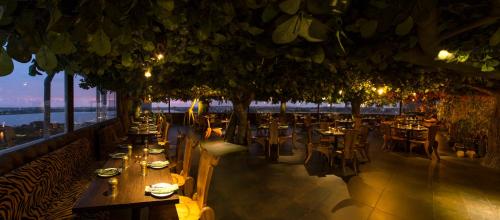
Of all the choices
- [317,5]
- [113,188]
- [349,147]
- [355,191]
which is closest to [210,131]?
[349,147]

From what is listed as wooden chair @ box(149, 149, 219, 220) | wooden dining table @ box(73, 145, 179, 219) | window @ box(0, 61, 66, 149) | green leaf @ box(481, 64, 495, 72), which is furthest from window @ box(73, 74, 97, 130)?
green leaf @ box(481, 64, 495, 72)

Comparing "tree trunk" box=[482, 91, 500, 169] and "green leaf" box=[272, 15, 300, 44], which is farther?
"tree trunk" box=[482, 91, 500, 169]

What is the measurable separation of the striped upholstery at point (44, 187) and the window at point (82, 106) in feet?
6.03

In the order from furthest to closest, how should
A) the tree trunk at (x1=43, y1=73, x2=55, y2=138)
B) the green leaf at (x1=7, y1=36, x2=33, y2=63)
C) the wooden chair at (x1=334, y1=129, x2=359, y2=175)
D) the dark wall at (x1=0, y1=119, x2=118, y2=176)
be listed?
the wooden chair at (x1=334, y1=129, x2=359, y2=175) → the tree trunk at (x1=43, y1=73, x2=55, y2=138) → the dark wall at (x1=0, y1=119, x2=118, y2=176) → the green leaf at (x1=7, y1=36, x2=33, y2=63)

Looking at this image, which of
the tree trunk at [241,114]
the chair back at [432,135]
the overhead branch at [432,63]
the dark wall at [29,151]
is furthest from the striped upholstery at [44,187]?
the chair back at [432,135]

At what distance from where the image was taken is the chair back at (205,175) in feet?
9.16

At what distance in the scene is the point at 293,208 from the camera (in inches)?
160

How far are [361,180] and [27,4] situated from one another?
5.61m

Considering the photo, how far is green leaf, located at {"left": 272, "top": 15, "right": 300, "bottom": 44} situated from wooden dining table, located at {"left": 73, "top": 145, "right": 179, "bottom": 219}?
6.40 feet

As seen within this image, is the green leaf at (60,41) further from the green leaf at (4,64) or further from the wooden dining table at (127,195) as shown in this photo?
the wooden dining table at (127,195)

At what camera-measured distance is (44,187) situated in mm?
3293

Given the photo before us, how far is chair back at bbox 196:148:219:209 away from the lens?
110 inches

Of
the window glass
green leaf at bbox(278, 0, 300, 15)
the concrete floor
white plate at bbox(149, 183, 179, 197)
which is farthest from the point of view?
the window glass

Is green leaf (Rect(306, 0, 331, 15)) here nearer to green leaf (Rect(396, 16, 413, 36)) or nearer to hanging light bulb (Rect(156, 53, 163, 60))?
green leaf (Rect(396, 16, 413, 36))
